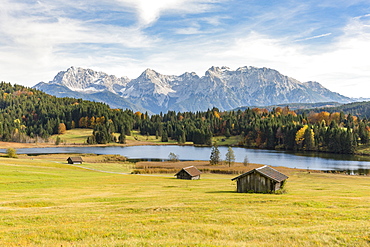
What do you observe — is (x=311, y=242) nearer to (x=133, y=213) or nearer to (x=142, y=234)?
(x=142, y=234)

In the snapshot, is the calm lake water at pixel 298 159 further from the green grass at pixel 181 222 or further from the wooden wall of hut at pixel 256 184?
the green grass at pixel 181 222

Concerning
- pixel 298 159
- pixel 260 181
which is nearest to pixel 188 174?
pixel 260 181

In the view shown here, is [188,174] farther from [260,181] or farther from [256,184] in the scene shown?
[260,181]

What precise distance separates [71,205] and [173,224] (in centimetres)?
1482

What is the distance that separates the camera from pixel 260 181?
166 ft

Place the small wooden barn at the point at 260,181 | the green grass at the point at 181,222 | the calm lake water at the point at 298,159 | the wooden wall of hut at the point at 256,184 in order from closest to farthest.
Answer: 1. the green grass at the point at 181,222
2. the small wooden barn at the point at 260,181
3. the wooden wall of hut at the point at 256,184
4. the calm lake water at the point at 298,159

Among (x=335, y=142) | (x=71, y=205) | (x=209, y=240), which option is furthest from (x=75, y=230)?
(x=335, y=142)

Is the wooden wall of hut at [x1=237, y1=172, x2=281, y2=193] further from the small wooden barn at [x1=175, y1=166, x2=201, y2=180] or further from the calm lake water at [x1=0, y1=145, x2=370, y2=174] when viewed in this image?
the calm lake water at [x1=0, y1=145, x2=370, y2=174]

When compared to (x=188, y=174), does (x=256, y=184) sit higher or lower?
higher

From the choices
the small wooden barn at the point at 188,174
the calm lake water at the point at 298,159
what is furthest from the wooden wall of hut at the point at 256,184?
the calm lake water at the point at 298,159

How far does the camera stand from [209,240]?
63.4ft

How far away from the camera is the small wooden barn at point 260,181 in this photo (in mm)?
49406

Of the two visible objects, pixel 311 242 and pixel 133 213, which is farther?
pixel 133 213

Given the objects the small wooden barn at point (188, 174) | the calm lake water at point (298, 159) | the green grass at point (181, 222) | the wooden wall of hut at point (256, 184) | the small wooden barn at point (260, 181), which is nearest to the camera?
the green grass at point (181, 222)
